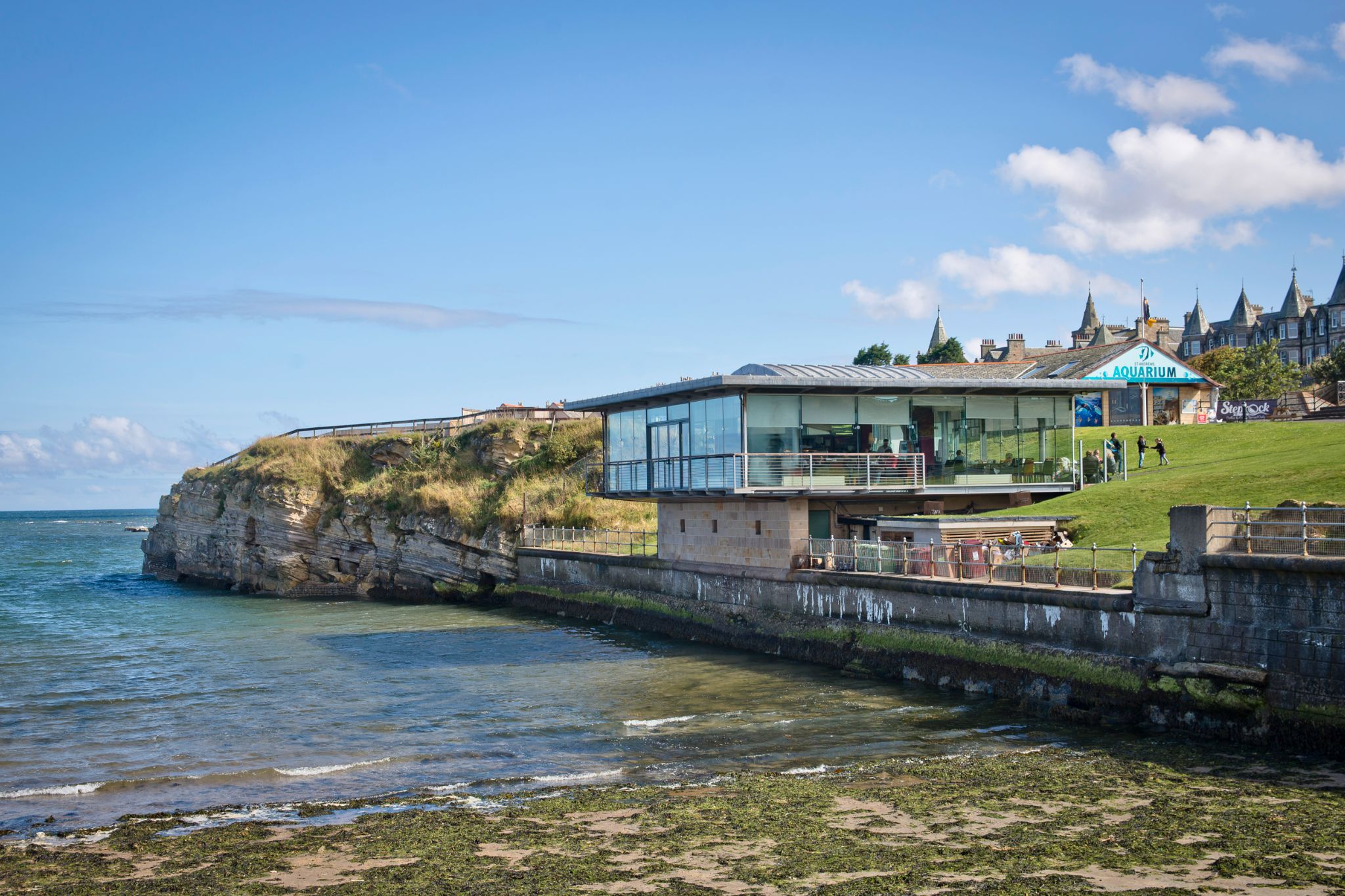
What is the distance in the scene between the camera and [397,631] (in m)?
38.3

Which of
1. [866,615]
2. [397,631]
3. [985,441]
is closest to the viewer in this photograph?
[866,615]

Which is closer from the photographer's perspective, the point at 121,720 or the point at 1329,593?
the point at 1329,593

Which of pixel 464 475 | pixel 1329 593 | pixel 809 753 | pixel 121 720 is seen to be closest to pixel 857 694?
pixel 809 753

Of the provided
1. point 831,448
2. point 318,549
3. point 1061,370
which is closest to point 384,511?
point 318,549

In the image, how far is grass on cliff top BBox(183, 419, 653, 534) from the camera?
49625 mm

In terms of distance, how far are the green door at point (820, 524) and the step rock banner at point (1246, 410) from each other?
107 feet

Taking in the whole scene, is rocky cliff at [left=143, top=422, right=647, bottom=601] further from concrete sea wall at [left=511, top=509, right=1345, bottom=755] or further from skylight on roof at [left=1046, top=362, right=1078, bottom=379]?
skylight on roof at [left=1046, top=362, right=1078, bottom=379]

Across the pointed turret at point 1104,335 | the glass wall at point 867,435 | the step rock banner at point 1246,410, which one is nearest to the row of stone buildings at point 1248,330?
the pointed turret at point 1104,335

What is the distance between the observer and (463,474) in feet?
182

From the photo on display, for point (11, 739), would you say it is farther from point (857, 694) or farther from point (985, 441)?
point (985, 441)

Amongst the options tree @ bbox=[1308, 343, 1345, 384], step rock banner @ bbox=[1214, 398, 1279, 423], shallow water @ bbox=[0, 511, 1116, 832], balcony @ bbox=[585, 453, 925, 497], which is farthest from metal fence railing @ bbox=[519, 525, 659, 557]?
tree @ bbox=[1308, 343, 1345, 384]

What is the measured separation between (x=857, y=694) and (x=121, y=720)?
14.9 metres

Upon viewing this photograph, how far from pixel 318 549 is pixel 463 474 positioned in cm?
961

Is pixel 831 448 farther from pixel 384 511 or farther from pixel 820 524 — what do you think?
pixel 384 511
